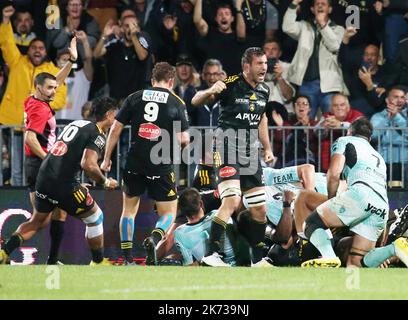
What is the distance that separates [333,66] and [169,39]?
2.45 metres

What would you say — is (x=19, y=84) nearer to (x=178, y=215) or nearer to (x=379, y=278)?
(x=178, y=215)

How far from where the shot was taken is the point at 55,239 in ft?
51.3

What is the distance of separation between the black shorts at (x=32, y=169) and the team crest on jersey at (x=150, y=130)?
1.49 m

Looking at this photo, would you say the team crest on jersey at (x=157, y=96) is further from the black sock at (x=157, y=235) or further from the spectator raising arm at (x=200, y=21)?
the spectator raising arm at (x=200, y=21)

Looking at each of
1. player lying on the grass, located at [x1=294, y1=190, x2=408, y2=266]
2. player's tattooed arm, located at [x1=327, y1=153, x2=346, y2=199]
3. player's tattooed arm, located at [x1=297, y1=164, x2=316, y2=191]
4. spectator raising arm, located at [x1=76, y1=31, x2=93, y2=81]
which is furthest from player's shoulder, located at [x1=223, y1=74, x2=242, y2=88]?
spectator raising arm, located at [x1=76, y1=31, x2=93, y2=81]

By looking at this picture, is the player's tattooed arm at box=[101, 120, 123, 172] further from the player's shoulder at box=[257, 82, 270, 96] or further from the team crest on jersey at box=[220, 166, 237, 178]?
the player's shoulder at box=[257, 82, 270, 96]

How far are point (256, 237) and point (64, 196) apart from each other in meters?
2.47

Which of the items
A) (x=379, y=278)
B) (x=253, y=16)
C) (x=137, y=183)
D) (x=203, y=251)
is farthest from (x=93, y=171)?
(x=253, y=16)

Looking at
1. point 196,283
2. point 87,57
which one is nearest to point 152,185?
point 196,283

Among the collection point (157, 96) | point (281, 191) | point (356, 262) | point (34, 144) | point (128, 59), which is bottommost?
point (356, 262)

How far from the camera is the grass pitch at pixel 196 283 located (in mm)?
11391

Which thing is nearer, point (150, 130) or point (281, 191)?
point (150, 130)

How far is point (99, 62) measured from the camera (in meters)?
18.9

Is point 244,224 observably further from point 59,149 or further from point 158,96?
point 59,149
